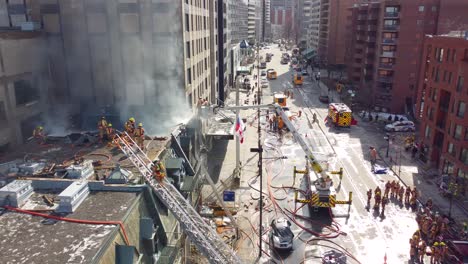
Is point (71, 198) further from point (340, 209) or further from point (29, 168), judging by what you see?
point (340, 209)

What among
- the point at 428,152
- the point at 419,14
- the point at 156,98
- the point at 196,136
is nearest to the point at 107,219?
the point at 196,136

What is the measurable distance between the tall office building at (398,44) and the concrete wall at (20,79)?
4129 centimetres

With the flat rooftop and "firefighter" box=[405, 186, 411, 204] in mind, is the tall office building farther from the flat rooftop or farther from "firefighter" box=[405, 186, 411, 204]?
the flat rooftop

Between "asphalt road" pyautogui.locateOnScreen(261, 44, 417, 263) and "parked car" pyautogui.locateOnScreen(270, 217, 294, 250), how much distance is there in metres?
0.40

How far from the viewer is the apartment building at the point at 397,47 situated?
4603 centimetres

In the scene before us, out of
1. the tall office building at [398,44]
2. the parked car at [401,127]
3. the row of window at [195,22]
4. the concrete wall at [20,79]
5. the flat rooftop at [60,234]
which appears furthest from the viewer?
the tall office building at [398,44]

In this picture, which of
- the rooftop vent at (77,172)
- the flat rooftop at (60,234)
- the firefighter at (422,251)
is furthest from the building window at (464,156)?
the rooftop vent at (77,172)

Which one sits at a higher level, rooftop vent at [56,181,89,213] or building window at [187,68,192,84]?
building window at [187,68,192,84]

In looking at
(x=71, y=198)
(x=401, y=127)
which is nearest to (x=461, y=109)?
(x=401, y=127)

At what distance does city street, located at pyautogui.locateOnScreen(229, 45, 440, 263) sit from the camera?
19703 mm

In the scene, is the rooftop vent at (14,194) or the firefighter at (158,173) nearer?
the rooftop vent at (14,194)

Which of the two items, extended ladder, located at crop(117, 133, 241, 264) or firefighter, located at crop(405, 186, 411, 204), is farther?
firefighter, located at crop(405, 186, 411, 204)

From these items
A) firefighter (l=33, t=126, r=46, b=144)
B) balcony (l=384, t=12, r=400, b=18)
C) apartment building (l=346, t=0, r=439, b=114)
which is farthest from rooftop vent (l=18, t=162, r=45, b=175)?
balcony (l=384, t=12, r=400, b=18)

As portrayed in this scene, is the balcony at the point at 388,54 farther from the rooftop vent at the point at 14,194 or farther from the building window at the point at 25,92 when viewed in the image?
the rooftop vent at the point at 14,194
